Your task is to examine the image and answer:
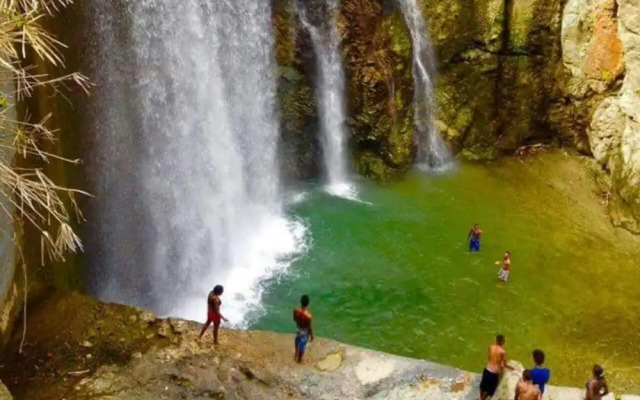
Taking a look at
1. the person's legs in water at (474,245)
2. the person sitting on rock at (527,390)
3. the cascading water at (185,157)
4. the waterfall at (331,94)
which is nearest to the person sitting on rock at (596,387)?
the person sitting on rock at (527,390)

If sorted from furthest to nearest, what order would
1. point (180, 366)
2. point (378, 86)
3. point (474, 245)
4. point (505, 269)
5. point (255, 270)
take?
point (378, 86)
point (474, 245)
point (255, 270)
point (505, 269)
point (180, 366)

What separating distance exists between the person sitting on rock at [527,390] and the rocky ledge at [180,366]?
0.63m

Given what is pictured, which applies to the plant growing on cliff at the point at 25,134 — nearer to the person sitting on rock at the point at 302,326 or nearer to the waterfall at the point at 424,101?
the person sitting on rock at the point at 302,326

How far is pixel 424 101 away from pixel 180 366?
520 inches

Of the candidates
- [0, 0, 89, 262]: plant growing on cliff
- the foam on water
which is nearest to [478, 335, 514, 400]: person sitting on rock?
[0, 0, 89, 262]: plant growing on cliff

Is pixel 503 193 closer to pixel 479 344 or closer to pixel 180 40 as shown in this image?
pixel 479 344

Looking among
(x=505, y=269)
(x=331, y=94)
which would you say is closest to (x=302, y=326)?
(x=505, y=269)

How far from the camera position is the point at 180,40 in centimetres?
1526

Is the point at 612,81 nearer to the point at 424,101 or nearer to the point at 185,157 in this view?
the point at 424,101

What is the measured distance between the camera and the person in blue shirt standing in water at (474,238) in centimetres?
1598

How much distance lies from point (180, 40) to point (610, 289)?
1175 centimetres

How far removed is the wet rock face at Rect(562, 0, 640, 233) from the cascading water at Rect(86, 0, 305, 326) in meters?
Answer: 9.10

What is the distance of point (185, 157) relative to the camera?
15875 mm

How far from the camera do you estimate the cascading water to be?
13.5 meters
